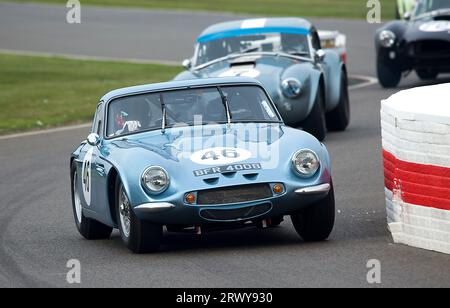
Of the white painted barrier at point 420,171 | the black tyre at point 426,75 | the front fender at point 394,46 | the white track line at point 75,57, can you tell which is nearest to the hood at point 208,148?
the white painted barrier at point 420,171

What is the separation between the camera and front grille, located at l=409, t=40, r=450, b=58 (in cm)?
1978

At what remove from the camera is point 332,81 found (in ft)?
54.2

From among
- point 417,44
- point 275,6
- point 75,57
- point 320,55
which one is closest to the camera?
point 320,55

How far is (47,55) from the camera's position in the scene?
3061 cm

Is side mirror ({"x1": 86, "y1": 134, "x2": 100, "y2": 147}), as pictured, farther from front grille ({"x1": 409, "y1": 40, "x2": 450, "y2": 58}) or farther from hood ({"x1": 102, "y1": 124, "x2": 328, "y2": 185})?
front grille ({"x1": 409, "y1": 40, "x2": 450, "y2": 58})

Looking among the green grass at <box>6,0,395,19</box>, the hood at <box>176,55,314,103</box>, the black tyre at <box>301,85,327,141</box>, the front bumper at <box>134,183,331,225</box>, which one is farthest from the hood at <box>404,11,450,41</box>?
the green grass at <box>6,0,395,19</box>

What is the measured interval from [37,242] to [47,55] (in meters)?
20.9

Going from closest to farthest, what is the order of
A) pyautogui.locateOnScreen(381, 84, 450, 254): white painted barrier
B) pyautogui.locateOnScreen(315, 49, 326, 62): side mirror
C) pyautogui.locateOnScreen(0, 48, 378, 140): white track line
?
1. pyautogui.locateOnScreen(381, 84, 450, 254): white painted barrier
2. pyautogui.locateOnScreen(315, 49, 326, 62): side mirror
3. pyautogui.locateOnScreen(0, 48, 378, 140): white track line

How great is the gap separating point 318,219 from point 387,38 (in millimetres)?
12289

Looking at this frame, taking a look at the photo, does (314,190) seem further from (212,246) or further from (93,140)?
(93,140)

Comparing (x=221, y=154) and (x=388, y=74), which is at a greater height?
(x=221, y=154)

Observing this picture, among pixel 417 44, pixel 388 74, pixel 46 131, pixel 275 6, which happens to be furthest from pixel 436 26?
pixel 275 6

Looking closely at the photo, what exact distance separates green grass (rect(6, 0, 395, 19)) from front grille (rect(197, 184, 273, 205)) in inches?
1135

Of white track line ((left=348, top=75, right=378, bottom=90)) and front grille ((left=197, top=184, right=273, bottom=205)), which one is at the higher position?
front grille ((left=197, top=184, right=273, bottom=205))
